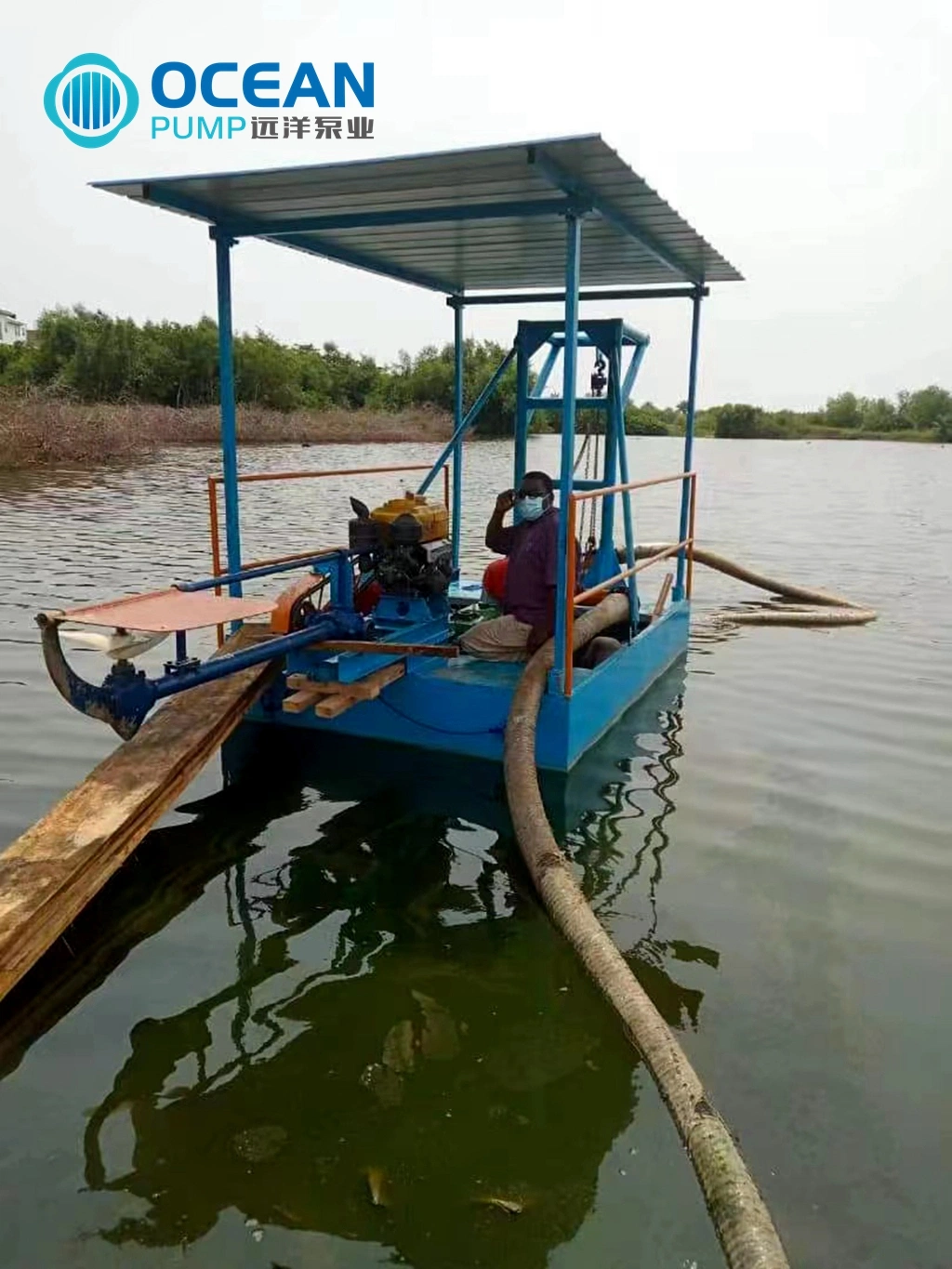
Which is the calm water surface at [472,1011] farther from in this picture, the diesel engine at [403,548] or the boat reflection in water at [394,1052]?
the diesel engine at [403,548]

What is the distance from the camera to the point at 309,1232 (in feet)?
8.71

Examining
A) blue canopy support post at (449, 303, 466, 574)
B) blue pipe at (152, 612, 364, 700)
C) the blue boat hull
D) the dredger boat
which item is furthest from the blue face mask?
blue canopy support post at (449, 303, 466, 574)

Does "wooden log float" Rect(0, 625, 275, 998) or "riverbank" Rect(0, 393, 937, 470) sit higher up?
"riverbank" Rect(0, 393, 937, 470)

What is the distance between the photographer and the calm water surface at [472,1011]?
9.00 ft

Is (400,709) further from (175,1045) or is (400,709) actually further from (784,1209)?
(784,1209)

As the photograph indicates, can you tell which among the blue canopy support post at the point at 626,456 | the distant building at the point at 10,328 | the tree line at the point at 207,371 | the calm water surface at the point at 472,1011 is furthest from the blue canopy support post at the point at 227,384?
the distant building at the point at 10,328

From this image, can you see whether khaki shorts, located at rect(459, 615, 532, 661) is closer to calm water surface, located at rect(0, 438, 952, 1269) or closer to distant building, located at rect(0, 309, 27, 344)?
calm water surface, located at rect(0, 438, 952, 1269)

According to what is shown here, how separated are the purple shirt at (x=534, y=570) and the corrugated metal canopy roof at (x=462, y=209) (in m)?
1.83

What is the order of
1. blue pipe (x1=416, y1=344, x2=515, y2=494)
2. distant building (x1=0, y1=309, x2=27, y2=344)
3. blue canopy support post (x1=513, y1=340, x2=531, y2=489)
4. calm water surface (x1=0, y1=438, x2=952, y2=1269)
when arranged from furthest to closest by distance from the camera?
1. distant building (x1=0, y1=309, x2=27, y2=344)
2. blue canopy support post (x1=513, y1=340, x2=531, y2=489)
3. blue pipe (x1=416, y1=344, x2=515, y2=494)
4. calm water surface (x1=0, y1=438, x2=952, y2=1269)

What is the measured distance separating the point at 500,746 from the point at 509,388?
111 feet

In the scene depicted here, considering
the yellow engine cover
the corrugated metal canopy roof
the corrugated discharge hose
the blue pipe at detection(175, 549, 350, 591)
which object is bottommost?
the corrugated discharge hose

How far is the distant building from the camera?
219 feet

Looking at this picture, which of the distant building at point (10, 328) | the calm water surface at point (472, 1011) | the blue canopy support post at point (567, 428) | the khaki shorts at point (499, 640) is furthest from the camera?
the distant building at point (10, 328)

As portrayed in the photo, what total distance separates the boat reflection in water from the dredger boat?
789mm
